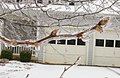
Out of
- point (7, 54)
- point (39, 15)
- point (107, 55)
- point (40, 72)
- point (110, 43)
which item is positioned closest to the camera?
point (39, 15)

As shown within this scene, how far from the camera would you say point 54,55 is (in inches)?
816

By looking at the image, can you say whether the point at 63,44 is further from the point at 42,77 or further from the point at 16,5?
the point at 16,5

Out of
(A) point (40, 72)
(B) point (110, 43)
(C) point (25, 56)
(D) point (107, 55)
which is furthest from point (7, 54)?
(B) point (110, 43)

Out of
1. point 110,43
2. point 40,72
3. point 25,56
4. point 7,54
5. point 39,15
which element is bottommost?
point 40,72

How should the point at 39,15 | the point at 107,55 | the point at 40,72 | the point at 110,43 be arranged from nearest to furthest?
the point at 39,15 < the point at 40,72 < the point at 107,55 < the point at 110,43

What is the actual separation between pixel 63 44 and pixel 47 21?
17.7 m

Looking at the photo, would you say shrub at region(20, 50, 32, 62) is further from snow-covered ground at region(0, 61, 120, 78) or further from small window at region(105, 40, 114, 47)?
small window at region(105, 40, 114, 47)

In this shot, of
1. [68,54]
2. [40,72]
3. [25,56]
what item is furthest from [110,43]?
[40,72]

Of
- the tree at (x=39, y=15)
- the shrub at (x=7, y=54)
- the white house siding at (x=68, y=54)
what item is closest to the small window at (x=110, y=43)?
the white house siding at (x=68, y=54)

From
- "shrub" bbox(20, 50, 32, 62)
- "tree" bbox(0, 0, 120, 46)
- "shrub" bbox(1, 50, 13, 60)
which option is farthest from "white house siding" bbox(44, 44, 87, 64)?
"tree" bbox(0, 0, 120, 46)

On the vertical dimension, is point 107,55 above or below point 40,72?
above

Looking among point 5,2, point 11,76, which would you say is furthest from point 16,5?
point 11,76

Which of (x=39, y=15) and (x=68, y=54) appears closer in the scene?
(x=39, y=15)

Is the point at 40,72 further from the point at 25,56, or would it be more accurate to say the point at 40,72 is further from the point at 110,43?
the point at 110,43
